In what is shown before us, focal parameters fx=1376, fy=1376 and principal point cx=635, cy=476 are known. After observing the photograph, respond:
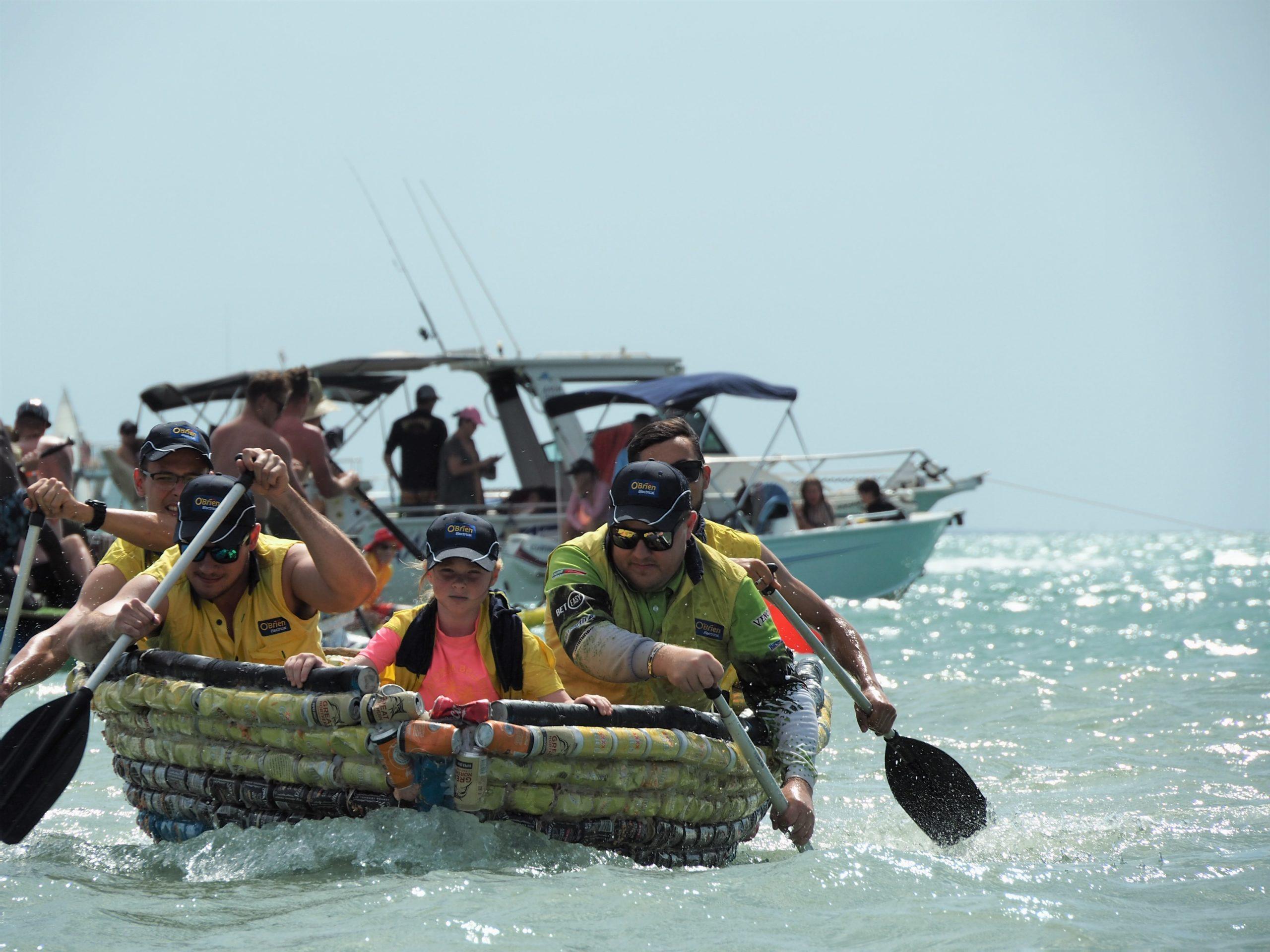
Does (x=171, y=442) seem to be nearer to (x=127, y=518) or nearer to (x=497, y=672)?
(x=127, y=518)

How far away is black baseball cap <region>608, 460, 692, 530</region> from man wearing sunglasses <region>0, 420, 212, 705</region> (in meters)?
1.77

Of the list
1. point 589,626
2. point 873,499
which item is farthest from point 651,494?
point 873,499

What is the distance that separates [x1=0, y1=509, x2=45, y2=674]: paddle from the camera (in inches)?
208

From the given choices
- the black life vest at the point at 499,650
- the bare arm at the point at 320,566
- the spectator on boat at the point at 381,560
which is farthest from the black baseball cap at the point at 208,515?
the spectator on boat at the point at 381,560

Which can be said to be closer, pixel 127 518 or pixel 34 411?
pixel 127 518

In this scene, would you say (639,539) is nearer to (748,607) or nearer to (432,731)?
(748,607)

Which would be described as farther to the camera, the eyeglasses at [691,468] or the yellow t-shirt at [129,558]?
the eyeglasses at [691,468]

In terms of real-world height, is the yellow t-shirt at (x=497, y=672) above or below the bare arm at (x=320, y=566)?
below

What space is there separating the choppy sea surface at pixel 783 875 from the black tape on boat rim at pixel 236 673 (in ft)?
1.43

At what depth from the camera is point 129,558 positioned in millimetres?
5219

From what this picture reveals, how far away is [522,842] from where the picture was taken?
4.21 meters

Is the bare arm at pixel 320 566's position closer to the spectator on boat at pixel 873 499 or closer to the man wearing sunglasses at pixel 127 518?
the man wearing sunglasses at pixel 127 518

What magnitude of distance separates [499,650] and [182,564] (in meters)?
1.08

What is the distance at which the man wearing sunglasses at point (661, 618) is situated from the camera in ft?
14.7
